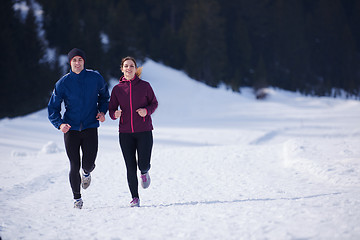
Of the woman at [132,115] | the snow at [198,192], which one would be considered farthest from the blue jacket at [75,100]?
the snow at [198,192]

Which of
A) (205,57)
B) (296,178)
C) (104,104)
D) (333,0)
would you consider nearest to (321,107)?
(205,57)

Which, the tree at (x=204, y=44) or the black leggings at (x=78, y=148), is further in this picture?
the tree at (x=204, y=44)

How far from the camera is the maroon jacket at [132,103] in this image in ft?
13.4

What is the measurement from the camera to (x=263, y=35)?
149ft

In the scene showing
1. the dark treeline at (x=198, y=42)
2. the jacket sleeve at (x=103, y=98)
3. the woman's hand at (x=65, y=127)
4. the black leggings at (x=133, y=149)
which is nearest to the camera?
the woman's hand at (x=65, y=127)

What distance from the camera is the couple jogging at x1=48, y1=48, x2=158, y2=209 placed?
406 centimetres

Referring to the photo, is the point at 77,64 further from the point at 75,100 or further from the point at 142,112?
the point at 142,112

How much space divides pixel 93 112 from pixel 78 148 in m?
0.51

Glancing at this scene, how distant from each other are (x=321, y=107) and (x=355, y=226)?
23.3 metres

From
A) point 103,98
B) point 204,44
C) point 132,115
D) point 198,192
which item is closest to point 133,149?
point 132,115

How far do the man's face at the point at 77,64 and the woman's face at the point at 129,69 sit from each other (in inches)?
22.3

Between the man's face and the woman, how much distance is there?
53 centimetres

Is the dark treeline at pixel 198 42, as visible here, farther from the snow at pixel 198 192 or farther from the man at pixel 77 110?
the man at pixel 77 110

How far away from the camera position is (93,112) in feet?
13.7
